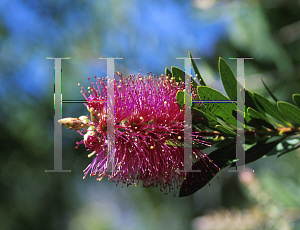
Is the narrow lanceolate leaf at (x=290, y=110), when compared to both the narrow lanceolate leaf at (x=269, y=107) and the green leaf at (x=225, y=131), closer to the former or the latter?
the narrow lanceolate leaf at (x=269, y=107)

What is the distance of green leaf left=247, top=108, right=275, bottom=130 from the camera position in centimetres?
103

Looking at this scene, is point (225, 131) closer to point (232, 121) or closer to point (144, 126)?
point (232, 121)

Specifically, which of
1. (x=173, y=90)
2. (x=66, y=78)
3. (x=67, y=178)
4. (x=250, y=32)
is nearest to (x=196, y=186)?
(x=173, y=90)

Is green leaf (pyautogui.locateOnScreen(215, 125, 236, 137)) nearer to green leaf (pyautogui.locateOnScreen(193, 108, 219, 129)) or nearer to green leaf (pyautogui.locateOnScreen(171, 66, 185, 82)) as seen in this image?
green leaf (pyautogui.locateOnScreen(193, 108, 219, 129))

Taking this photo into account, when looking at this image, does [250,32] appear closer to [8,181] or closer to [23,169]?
[23,169]

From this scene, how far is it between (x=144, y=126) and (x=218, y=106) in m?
0.33

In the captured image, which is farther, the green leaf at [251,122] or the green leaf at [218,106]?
the green leaf at [251,122]

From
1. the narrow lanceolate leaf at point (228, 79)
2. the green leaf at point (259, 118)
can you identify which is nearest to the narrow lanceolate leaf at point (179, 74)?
the narrow lanceolate leaf at point (228, 79)

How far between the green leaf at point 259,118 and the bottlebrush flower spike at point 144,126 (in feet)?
0.78

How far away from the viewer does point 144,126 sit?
1117mm

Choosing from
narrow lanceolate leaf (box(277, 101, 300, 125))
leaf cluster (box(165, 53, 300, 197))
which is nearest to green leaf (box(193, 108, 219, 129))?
leaf cluster (box(165, 53, 300, 197))

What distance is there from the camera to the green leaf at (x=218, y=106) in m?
0.96

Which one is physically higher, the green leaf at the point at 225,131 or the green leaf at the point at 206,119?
the green leaf at the point at 206,119

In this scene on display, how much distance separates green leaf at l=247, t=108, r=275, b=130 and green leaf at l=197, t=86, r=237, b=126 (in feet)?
0.21
